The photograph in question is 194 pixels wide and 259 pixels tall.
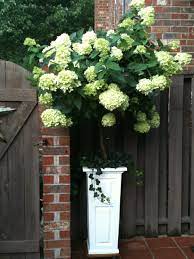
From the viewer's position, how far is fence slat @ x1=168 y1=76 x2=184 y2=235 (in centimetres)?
440

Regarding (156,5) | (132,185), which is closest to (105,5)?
(156,5)

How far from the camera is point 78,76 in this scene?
346 centimetres

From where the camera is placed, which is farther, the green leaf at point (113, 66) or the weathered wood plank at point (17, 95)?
the weathered wood plank at point (17, 95)

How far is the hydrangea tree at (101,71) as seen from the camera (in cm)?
342

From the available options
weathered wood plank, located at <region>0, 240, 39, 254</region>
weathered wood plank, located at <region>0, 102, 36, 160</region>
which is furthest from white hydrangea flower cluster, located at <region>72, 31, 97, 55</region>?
weathered wood plank, located at <region>0, 240, 39, 254</region>

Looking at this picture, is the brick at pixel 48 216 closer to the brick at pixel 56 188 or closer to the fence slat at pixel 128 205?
the brick at pixel 56 188

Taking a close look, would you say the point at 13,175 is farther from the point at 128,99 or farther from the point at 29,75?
the point at 128,99

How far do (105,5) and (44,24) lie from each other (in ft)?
23.1

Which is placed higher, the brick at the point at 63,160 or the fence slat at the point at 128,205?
the brick at the point at 63,160

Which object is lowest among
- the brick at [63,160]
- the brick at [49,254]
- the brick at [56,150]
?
the brick at [49,254]

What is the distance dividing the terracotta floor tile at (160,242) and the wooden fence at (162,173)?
77 millimetres

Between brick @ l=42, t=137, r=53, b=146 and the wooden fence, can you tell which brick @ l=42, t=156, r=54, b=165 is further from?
the wooden fence

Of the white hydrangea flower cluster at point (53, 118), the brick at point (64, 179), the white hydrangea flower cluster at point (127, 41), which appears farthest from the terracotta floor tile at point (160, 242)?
the white hydrangea flower cluster at point (127, 41)

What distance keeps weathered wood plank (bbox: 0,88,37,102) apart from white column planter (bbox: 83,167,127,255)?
2.52 feet
